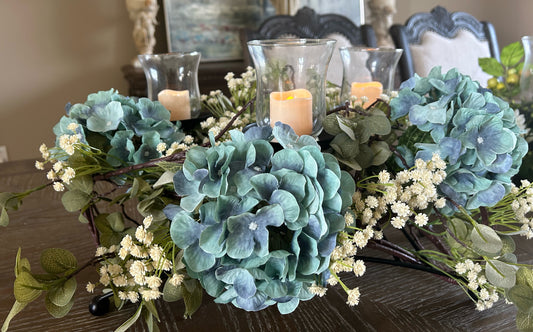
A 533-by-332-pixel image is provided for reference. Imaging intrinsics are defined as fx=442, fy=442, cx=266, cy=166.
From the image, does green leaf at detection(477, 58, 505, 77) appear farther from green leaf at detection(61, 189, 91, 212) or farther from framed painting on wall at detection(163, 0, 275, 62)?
framed painting on wall at detection(163, 0, 275, 62)

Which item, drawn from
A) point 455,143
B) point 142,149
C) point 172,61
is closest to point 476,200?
point 455,143

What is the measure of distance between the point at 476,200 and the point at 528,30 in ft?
9.75

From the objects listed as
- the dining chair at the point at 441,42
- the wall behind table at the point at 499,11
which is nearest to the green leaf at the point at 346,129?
the dining chair at the point at 441,42

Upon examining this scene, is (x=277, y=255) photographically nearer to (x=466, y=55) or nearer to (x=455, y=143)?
(x=455, y=143)

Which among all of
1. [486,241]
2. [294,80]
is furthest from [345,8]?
[486,241]

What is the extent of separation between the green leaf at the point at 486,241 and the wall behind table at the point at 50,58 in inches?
97.1

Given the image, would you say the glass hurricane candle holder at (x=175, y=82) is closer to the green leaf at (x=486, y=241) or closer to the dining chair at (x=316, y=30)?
the green leaf at (x=486, y=241)

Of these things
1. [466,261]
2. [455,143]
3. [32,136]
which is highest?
[455,143]

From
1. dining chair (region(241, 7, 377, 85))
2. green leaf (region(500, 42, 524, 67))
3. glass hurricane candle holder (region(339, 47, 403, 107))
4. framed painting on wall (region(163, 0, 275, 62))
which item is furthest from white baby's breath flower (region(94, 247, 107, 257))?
framed painting on wall (region(163, 0, 275, 62))

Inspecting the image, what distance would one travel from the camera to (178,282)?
14.7 inches

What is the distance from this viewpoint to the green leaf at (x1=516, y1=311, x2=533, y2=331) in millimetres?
379

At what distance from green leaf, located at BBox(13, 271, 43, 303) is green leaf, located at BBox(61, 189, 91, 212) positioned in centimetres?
8

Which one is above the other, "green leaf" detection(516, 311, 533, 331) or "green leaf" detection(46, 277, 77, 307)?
"green leaf" detection(46, 277, 77, 307)

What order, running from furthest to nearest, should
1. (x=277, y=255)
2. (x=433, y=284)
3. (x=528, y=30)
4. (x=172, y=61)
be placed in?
(x=528, y=30) → (x=172, y=61) → (x=433, y=284) → (x=277, y=255)
